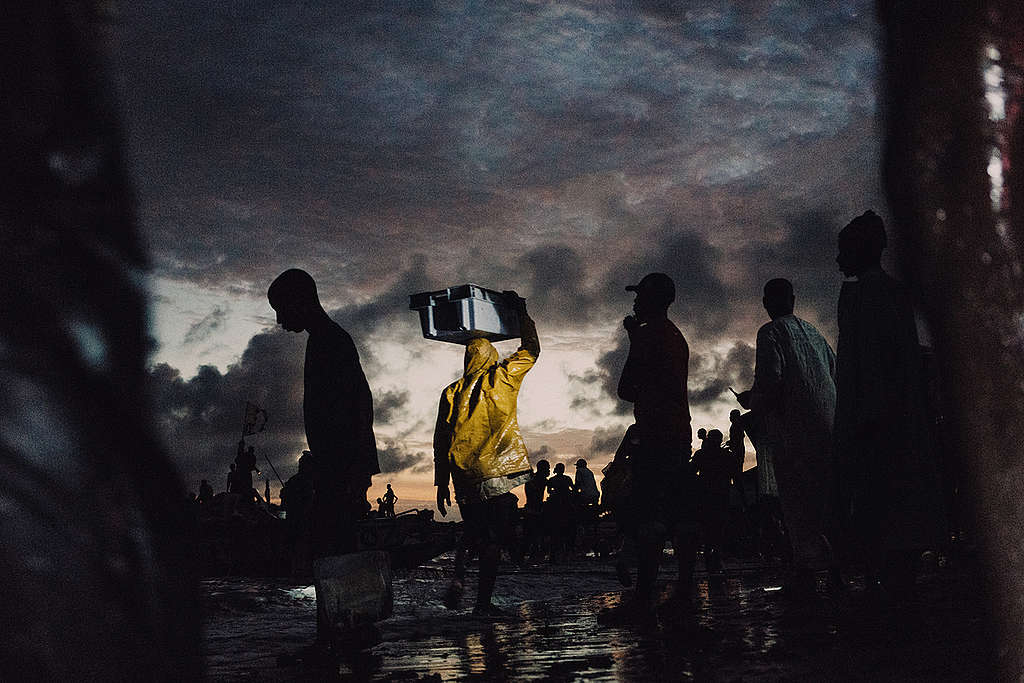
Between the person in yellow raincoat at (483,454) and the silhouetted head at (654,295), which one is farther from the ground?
the silhouetted head at (654,295)

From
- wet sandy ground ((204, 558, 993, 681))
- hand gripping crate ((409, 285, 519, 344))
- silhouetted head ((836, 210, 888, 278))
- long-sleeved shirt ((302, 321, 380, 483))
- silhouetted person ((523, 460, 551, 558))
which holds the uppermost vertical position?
hand gripping crate ((409, 285, 519, 344))

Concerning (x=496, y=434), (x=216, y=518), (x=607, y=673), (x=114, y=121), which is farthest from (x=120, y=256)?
(x=216, y=518)

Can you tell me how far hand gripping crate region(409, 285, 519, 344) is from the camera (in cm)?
671

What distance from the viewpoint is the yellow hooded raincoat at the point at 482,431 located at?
6453 millimetres

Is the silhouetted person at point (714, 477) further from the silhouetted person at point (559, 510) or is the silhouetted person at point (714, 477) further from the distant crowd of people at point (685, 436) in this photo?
the silhouetted person at point (559, 510)

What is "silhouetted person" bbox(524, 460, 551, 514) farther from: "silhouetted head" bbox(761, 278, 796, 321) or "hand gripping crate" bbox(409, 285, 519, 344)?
"silhouetted head" bbox(761, 278, 796, 321)

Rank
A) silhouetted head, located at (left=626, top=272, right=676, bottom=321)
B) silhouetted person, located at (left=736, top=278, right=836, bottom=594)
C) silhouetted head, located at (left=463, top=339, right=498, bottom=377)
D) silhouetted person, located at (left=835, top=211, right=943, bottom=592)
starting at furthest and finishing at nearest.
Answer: silhouetted head, located at (left=463, top=339, right=498, bottom=377) < silhouetted head, located at (left=626, top=272, right=676, bottom=321) < silhouetted person, located at (left=736, top=278, right=836, bottom=594) < silhouetted person, located at (left=835, top=211, right=943, bottom=592)

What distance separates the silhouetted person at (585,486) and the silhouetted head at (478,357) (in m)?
10.6

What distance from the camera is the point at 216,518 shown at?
1330 centimetres

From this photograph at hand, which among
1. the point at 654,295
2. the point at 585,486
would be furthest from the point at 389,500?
the point at 654,295

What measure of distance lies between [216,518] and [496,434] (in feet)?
26.4

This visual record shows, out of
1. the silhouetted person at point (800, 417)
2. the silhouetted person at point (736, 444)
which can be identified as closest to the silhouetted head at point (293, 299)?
the silhouetted person at point (800, 417)

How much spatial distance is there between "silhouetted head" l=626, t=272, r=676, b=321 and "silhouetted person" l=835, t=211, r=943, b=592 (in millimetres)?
1699

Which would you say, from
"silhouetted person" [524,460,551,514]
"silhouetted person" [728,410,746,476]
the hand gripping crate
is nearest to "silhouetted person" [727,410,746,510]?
"silhouetted person" [728,410,746,476]
